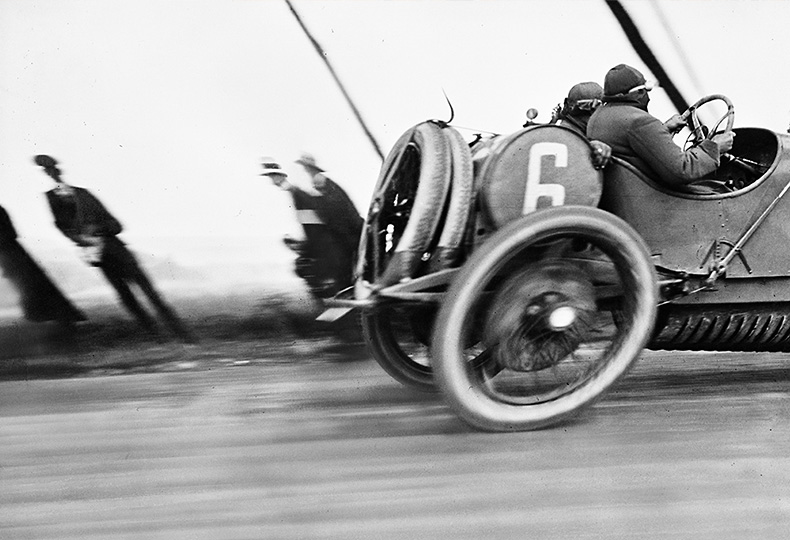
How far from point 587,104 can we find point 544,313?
4.08 feet

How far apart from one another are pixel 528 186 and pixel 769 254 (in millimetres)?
916

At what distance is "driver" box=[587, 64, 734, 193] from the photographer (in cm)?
278

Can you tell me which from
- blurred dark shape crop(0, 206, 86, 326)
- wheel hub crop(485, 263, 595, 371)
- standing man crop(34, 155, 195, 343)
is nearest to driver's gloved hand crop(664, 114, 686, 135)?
wheel hub crop(485, 263, 595, 371)

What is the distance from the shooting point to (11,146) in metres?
3.42

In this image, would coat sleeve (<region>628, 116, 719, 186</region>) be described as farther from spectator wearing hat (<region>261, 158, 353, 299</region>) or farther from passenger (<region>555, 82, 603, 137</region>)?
spectator wearing hat (<region>261, 158, 353, 299</region>)

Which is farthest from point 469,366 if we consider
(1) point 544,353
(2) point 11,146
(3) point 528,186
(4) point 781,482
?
(2) point 11,146

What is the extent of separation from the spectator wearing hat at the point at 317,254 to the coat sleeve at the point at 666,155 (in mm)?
1543

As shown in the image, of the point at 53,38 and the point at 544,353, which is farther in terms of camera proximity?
the point at 53,38

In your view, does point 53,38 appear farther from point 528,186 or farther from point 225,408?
point 528,186

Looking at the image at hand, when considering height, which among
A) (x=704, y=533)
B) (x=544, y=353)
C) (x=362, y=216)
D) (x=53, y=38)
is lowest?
(x=704, y=533)

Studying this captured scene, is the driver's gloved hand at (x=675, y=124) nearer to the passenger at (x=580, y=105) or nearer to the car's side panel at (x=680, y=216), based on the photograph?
the car's side panel at (x=680, y=216)

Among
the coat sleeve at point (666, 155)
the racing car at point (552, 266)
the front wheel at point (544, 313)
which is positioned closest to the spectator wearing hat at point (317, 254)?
the racing car at point (552, 266)

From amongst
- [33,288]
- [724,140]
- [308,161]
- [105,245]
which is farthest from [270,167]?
[724,140]

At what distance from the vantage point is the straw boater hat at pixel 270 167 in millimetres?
3703
